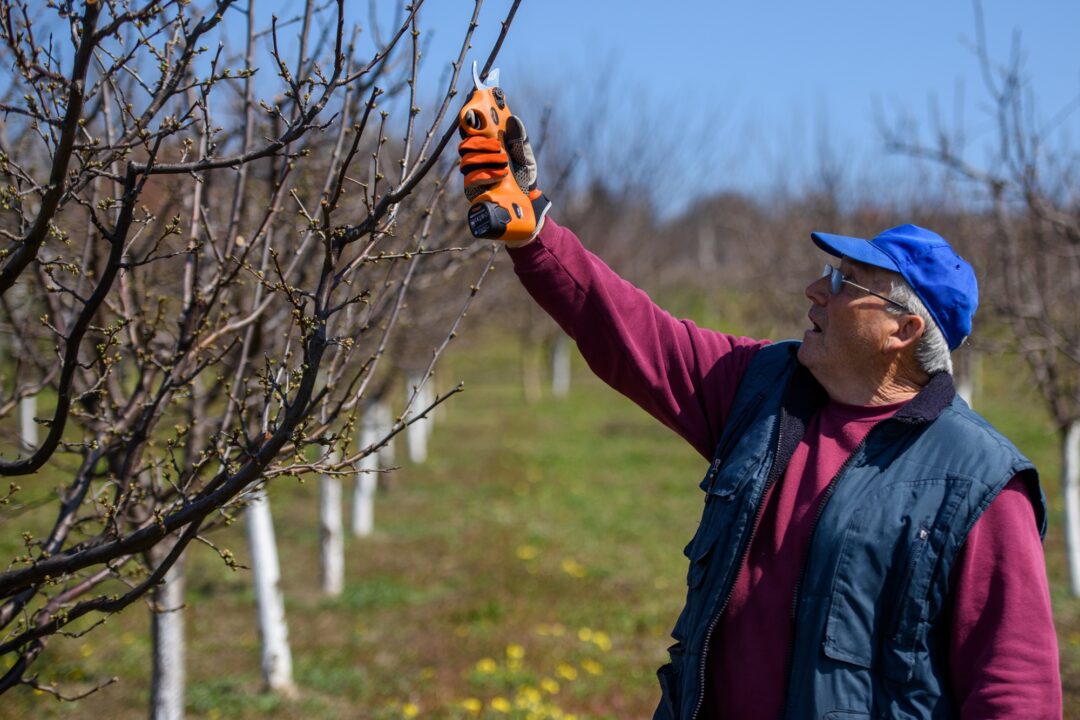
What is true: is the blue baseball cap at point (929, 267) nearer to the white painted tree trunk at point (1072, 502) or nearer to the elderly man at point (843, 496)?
the elderly man at point (843, 496)

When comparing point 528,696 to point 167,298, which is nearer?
point 167,298

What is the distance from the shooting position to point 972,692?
168cm

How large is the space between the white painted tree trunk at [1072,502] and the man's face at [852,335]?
5544 millimetres

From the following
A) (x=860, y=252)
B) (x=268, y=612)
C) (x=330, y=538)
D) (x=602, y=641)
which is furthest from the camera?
(x=330, y=538)

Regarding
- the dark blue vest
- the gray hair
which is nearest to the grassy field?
the dark blue vest

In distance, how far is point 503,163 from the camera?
6.15 ft

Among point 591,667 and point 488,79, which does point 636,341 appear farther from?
point 591,667

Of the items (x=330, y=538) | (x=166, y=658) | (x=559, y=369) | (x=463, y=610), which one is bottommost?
(x=463, y=610)

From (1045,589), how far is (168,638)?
2.90 meters

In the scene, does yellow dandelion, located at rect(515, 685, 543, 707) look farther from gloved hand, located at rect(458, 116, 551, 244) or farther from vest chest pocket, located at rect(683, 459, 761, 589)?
gloved hand, located at rect(458, 116, 551, 244)

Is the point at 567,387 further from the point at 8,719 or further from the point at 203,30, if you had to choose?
the point at 203,30

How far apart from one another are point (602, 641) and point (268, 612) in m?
1.90

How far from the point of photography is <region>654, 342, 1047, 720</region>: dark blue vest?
1.72 metres

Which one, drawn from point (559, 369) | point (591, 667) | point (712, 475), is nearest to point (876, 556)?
point (712, 475)
